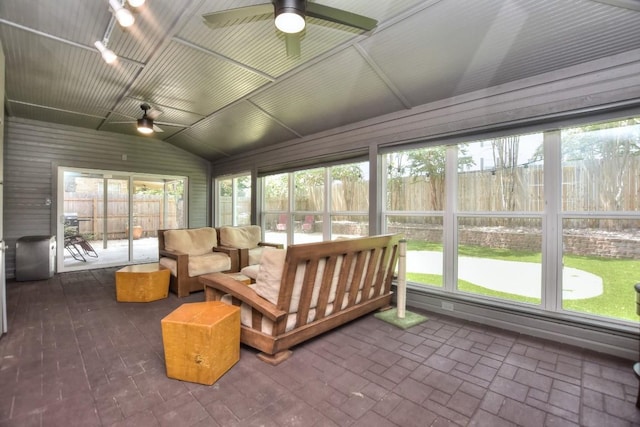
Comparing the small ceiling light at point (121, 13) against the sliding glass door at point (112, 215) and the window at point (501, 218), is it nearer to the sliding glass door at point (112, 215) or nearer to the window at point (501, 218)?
the window at point (501, 218)

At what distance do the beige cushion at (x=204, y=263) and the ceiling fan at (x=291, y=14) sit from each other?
10.9ft

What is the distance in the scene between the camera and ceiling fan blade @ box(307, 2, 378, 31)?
1920 millimetres

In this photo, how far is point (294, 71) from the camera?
339cm

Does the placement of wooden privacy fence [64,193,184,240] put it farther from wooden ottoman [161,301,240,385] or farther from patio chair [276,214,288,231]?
wooden ottoman [161,301,240,385]

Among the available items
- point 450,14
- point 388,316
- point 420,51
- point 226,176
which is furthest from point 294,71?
point 226,176

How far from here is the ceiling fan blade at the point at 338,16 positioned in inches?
75.6

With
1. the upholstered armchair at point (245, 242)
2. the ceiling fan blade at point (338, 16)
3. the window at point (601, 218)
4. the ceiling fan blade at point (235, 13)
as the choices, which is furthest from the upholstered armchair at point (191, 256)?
the window at point (601, 218)

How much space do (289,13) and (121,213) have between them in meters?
6.39

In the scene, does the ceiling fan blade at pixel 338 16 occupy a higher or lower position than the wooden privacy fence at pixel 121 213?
higher

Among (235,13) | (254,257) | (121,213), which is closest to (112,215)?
(121,213)

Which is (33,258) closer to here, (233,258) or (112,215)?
(112,215)

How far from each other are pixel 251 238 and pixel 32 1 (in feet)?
13.1

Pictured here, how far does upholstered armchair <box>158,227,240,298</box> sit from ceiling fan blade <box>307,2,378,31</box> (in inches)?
140

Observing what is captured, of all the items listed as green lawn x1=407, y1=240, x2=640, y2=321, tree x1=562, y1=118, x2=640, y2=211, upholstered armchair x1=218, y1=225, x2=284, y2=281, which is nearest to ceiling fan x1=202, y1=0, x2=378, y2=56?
tree x1=562, y1=118, x2=640, y2=211
